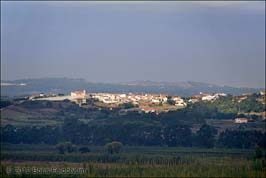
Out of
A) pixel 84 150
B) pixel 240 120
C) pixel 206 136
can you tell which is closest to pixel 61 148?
pixel 84 150

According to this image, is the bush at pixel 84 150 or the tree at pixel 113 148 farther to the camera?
the bush at pixel 84 150

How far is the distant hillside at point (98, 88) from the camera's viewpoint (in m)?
128

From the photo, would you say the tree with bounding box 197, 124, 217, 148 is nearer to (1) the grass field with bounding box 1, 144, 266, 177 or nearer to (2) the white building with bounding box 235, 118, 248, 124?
(1) the grass field with bounding box 1, 144, 266, 177

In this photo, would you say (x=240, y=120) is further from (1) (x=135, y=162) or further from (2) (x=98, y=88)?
(2) (x=98, y=88)

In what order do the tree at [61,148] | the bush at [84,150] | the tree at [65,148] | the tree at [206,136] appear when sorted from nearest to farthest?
the tree at [61,148]
the tree at [65,148]
the bush at [84,150]
the tree at [206,136]

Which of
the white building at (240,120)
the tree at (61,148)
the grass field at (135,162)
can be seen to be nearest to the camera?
the grass field at (135,162)

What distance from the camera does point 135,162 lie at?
40500 millimetres

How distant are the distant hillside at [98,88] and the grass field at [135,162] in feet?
228

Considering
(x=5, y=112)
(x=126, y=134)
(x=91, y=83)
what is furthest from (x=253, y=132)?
(x=91, y=83)

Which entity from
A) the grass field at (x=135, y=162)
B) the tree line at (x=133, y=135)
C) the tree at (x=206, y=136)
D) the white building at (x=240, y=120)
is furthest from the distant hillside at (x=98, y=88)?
the grass field at (x=135, y=162)

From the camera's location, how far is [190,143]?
178 ft

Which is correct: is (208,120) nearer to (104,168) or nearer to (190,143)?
(190,143)

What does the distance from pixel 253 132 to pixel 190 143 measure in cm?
486

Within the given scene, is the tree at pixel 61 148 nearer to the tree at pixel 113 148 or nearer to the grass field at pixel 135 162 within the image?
the grass field at pixel 135 162
